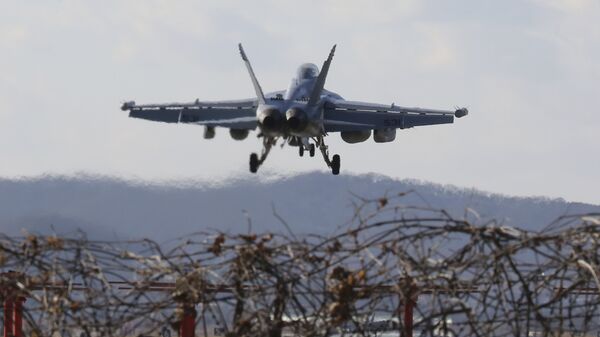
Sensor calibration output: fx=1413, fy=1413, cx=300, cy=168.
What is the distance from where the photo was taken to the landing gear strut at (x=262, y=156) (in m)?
47.8

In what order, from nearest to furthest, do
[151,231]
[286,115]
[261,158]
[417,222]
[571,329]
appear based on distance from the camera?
[417,222], [571,329], [286,115], [261,158], [151,231]

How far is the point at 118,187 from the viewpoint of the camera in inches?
2089

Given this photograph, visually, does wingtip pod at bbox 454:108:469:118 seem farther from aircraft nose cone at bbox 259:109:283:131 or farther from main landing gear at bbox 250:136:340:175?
aircraft nose cone at bbox 259:109:283:131

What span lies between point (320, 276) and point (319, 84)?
43.7 m

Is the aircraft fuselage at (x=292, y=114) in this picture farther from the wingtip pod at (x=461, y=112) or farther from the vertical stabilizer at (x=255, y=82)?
the wingtip pod at (x=461, y=112)

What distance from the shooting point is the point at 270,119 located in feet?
149

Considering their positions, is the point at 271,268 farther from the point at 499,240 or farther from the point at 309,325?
the point at 499,240

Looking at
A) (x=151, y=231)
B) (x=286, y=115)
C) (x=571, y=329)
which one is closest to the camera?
(x=571, y=329)

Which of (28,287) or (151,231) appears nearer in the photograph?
(28,287)

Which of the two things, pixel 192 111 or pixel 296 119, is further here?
pixel 192 111

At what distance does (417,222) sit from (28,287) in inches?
84.8

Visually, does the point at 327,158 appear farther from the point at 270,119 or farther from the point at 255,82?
the point at 270,119

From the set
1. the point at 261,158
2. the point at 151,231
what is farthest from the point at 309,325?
the point at 151,231

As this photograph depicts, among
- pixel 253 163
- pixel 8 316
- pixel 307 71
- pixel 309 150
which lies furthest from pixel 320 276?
pixel 307 71
